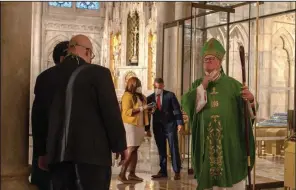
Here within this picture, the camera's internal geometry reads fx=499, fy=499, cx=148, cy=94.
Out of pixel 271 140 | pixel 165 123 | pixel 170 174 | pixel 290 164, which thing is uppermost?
pixel 165 123

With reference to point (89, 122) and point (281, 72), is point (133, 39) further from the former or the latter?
point (89, 122)

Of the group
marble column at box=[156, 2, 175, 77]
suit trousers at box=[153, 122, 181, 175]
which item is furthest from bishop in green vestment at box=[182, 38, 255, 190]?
marble column at box=[156, 2, 175, 77]

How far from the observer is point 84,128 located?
3.39 metres

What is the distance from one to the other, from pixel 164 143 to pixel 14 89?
443 centimetres

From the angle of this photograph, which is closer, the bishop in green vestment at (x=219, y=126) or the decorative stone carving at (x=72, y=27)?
the bishop in green vestment at (x=219, y=126)

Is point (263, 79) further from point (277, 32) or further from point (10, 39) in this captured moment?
point (10, 39)

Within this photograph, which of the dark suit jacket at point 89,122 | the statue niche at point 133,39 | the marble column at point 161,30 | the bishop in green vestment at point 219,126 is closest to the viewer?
the dark suit jacket at point 89,122

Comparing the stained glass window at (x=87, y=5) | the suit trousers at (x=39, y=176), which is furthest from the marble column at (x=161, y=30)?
the stained glass window at (x=87, y=5)

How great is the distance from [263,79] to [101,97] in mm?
11417

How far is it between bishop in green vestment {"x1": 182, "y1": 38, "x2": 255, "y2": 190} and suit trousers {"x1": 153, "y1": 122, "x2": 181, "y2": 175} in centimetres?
292

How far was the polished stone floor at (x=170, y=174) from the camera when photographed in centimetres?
706

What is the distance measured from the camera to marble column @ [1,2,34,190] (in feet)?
12.4

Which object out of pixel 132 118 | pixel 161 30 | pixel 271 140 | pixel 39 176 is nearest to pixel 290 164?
pixel 132 118

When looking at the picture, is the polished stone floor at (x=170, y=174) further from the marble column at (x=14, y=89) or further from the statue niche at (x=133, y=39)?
the statue niche at (x=133, y=39)
